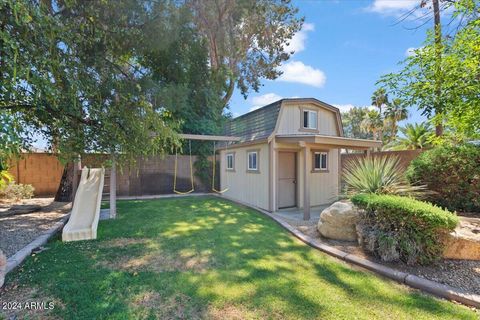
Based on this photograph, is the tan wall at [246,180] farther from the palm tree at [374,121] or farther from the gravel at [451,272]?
the palm tree at [374,121]

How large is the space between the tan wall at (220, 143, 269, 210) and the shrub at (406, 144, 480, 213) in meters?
4.20

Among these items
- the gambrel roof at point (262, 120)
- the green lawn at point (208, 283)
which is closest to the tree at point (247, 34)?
the gambrel roof at point (262, 120)

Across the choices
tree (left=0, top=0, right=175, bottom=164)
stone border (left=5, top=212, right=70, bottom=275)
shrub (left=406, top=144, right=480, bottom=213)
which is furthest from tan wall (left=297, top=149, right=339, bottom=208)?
stone border (left=5, top=212, right=70, bottom=275)

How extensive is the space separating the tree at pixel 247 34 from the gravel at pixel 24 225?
5.82m

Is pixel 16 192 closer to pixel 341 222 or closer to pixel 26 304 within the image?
pixel 26 304

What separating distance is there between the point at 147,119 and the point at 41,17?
191 cm

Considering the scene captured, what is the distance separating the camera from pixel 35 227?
18.5ft

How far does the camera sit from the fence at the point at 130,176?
10.1 meters

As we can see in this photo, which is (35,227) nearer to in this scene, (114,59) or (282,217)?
(114,59)

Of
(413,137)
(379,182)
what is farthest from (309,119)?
(413,137)

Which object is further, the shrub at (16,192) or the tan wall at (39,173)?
the tan wall at (39,173)

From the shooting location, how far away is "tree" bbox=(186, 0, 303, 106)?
959 centimetres

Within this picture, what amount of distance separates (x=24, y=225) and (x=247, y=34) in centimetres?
1340

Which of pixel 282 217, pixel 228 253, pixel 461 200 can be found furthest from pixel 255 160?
pixel 461 200
